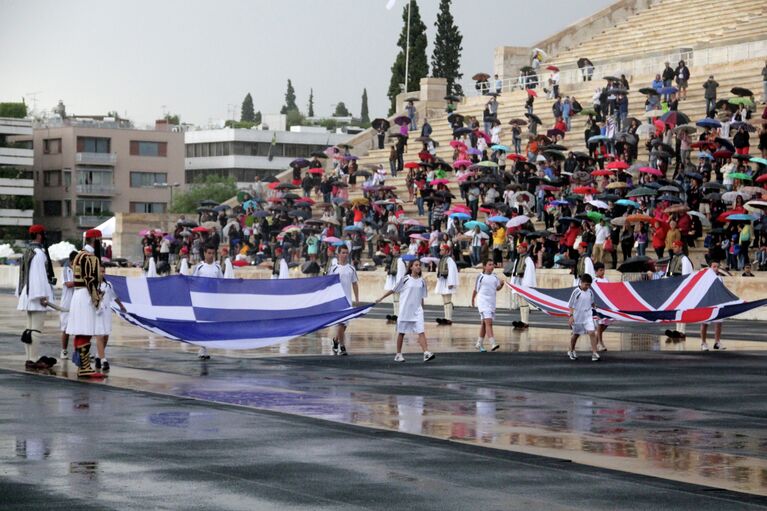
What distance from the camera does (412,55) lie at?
8725cm

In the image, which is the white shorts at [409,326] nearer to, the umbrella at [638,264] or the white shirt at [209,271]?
the white shirt at [209,271]

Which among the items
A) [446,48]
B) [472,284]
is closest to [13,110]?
[446,48]

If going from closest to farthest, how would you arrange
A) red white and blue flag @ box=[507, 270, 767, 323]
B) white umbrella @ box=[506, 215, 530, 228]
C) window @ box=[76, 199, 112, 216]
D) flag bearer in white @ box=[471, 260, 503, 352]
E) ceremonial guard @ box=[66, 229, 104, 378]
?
1. ceremonial guard @ box=[66, 229, 104, 378]
2. flag bearer in white @ box=[471, 260, 503, 352]
3. red white and blue flag @ box=[507, 270, 767, 323]
4. white umbrella @ box=[506, 215, 530, 228]
5. window @ box=[76, 199, 112, 216]

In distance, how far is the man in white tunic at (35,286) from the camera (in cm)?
2041

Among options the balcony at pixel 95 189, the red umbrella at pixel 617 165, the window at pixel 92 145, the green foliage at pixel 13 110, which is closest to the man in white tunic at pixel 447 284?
the red umbrella at pixel 617 165

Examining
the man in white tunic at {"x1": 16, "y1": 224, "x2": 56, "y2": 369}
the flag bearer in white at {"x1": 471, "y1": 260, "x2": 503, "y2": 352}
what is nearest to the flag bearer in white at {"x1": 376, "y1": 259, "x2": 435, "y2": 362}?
the flag bearer in white at {"x1": 471, "y1": 260, "x2": 503, "y2": 352}

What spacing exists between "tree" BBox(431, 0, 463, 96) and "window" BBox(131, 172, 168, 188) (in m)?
37.1

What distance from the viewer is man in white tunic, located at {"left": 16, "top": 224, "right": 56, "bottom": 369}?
2041cm

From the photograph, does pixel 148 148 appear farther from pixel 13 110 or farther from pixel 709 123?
pixel 709 123

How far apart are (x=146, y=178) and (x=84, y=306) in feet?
344

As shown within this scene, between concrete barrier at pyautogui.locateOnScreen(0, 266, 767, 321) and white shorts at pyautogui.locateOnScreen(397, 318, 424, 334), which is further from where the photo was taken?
concrete barrier at pyautogui.locateOnScreen(0, 266, 767, 321)

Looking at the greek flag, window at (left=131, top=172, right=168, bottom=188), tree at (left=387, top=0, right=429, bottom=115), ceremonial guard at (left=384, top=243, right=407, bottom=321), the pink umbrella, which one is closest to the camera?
the greek flag

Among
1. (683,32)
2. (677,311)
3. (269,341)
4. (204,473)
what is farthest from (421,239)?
(204,473)

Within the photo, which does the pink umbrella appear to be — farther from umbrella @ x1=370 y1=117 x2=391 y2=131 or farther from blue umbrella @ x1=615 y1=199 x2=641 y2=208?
umbrella @ x1=370 y1=117 x2=391 y2=131
